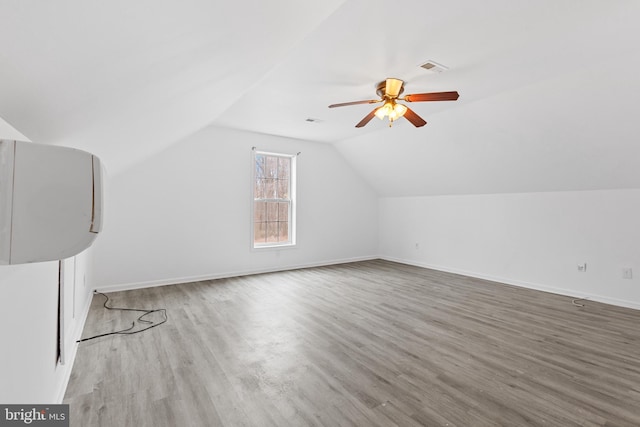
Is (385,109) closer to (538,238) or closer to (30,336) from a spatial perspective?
(30,336)

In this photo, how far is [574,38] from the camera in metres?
2.30

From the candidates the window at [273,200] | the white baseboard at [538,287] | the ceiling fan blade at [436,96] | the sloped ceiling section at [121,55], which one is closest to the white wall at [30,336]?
the sloped ceiling section at [121,55]

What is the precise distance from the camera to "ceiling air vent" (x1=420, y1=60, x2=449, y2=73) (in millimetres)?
2717

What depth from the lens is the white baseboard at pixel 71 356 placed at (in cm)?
187

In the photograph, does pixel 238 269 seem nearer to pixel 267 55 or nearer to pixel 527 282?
pixel 267 55

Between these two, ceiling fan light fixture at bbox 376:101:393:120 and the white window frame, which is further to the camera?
the white window frame

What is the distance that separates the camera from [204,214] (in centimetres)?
483

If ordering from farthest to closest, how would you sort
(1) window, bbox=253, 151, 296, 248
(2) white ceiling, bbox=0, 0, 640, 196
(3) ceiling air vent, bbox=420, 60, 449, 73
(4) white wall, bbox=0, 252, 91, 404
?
(1) window, bbox=253, 151, 296, 248 < (3) ceiling air vent, bbox=420, 60, 449, 73 < (4) white wall, bbox=0, 252, 91, 404 < (2) white ceiling, bbox=0, 0, 640, 196

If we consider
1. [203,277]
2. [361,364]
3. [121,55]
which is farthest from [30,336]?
[203,277]

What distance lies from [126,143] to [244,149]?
8.89 ft

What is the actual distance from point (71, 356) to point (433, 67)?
3878 millimetres

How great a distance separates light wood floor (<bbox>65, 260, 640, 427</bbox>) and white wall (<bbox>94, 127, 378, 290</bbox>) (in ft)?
2.14

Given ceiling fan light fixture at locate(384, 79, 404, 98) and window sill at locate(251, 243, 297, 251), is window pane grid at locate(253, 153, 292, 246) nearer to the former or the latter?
window sill at locate(251, 243, 297, 251)

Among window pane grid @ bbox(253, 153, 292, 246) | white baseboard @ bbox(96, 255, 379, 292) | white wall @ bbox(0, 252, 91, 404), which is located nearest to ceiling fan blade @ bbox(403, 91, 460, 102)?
white wall @ bbox(0, 252, 91, 404)
